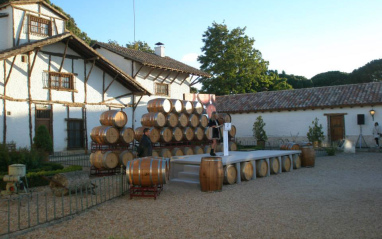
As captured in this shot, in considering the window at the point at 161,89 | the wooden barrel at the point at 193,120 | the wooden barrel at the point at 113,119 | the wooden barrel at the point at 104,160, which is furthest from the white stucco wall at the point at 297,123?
the wooden barrel at the point at 104,160

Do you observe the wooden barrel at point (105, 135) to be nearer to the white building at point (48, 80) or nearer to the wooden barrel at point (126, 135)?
the wooden barrel at point (126, 135)

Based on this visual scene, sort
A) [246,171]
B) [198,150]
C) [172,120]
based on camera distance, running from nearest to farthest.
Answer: [246,171] < [172,120] < [198,150]

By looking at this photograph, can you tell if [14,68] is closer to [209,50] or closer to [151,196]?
[151,196]

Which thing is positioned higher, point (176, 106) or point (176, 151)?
point (176, 106)

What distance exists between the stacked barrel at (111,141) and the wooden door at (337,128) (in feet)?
50.4

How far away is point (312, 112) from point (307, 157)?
10622mm

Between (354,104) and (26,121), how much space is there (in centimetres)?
1931

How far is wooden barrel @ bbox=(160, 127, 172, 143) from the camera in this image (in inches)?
A: 534

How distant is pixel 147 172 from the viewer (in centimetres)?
792

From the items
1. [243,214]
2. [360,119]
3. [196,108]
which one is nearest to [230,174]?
[243,214]

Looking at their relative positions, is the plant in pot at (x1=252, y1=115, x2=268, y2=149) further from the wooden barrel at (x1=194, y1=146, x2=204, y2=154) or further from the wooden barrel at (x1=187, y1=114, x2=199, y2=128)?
the wooden barrel at (x1=187, y1=114, x2=199, y2=128)

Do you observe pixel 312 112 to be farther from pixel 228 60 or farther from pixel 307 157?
pixel 228 60

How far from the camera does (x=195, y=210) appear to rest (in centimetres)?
677

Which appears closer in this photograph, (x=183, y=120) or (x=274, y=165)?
(x=274, y=165)
